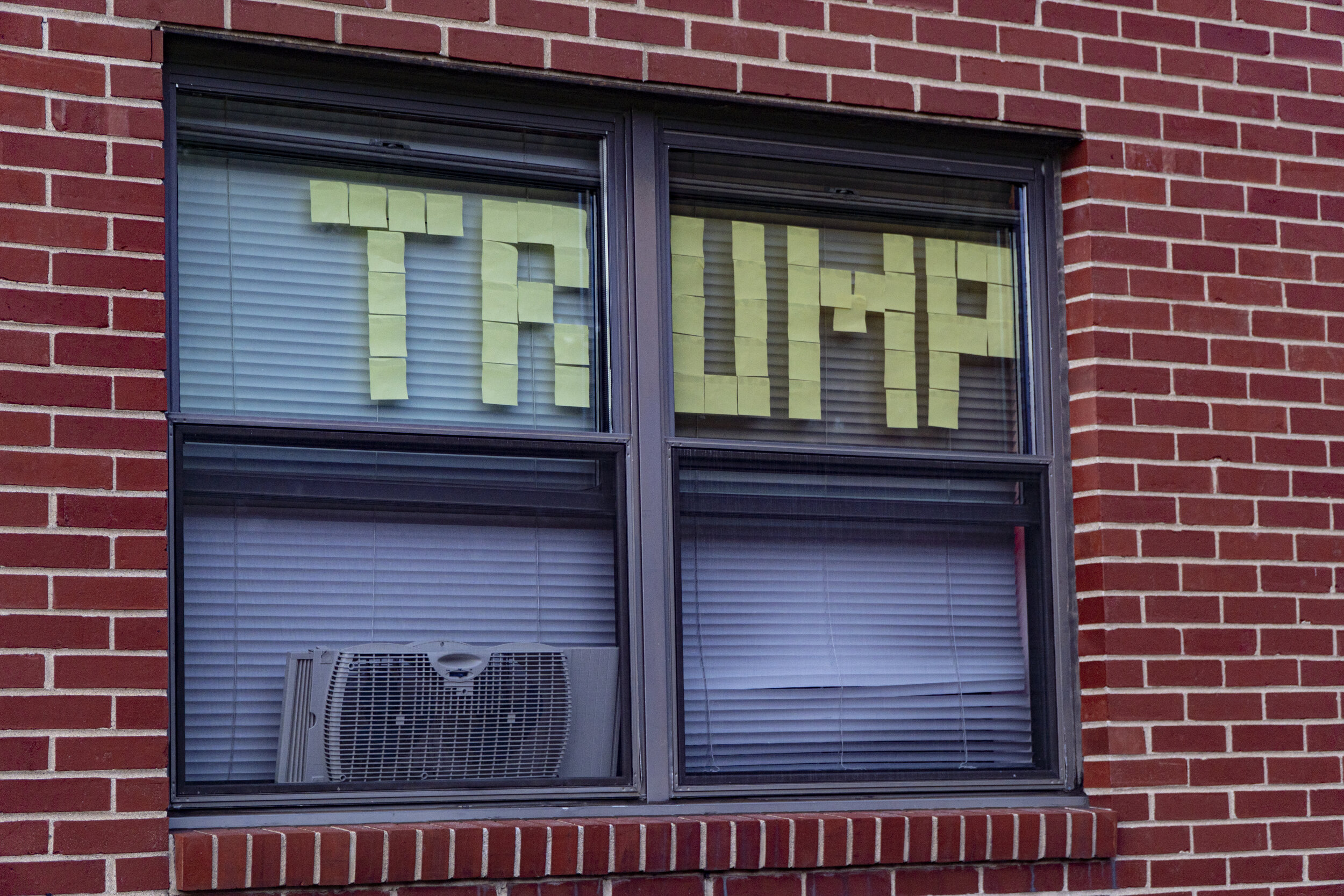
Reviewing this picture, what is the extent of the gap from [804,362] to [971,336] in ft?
1.73

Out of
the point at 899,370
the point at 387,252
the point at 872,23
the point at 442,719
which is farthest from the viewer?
the point at 899,370

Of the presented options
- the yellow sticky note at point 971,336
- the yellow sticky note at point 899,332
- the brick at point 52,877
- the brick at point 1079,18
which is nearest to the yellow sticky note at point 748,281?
the yellow sticky note at point 899,332

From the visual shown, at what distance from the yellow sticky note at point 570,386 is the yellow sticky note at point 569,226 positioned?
1.07ft

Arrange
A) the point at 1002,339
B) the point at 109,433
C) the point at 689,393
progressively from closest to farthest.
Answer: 1. the point at 109,433
2. the point at 689,393
3. the point at 1002,339

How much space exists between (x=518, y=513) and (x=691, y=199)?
0.99 meters

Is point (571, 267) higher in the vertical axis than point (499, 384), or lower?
higher

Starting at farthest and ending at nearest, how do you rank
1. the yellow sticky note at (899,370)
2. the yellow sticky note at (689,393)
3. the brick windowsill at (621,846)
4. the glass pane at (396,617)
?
the yellow sticky note at (899,370), the yellow sticky note at (689,393), the glass pane at (396,617), the brick windowsill at (621,846)

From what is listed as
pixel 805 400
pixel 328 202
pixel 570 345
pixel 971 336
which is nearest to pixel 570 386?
pixel 570 345

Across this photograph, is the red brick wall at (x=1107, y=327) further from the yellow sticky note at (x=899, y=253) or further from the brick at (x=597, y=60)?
the yellow sticky note at (x=899, y=253)

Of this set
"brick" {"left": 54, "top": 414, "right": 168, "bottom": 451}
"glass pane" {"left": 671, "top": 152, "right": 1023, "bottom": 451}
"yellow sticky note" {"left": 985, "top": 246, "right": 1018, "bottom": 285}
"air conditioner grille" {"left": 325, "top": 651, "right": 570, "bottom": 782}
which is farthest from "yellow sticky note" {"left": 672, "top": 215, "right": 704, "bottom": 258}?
"brick" {"left": 54, "top": 414, "right": 168, "bottom": 451}

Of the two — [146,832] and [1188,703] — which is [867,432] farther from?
[146,832]

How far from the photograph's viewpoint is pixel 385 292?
13.2 ft

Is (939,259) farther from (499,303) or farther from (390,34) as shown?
(390,34)

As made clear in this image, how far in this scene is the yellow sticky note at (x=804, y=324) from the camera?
14.4 ft
